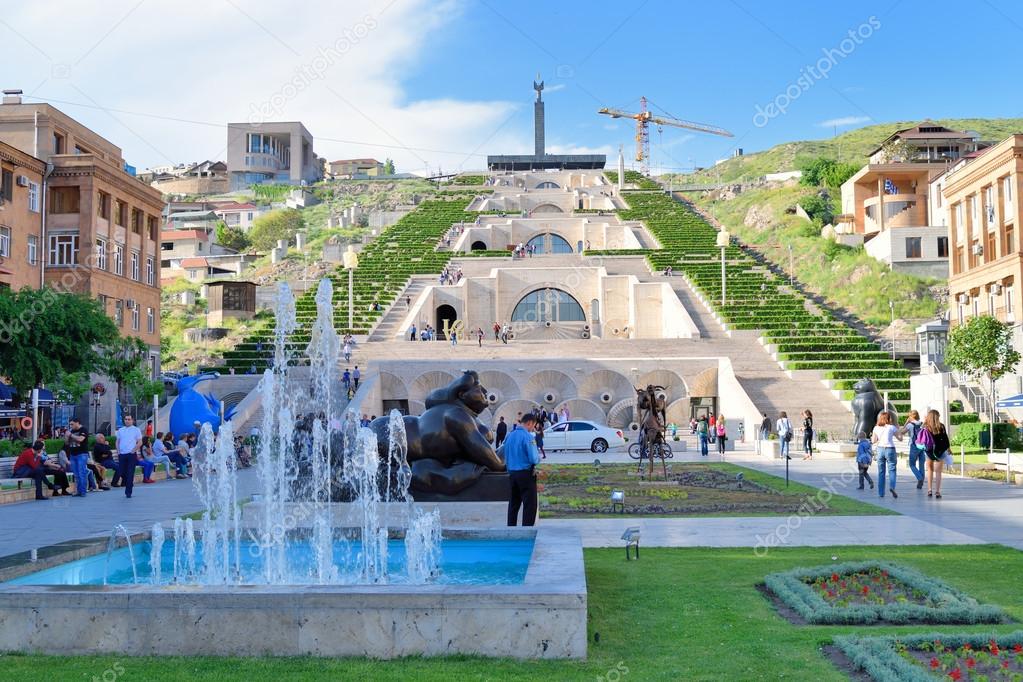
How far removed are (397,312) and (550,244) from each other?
2777 centimetres

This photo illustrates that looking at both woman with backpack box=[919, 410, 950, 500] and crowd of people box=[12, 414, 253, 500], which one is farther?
crowd of people box=[12, 414, 253, 500]

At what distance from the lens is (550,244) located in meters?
70.2

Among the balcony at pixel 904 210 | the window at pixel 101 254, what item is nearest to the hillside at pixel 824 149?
the balcony at pixel 904 210

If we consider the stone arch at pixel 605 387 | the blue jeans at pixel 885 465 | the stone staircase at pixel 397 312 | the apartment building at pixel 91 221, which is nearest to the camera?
the blue jeans at pixel 885 465

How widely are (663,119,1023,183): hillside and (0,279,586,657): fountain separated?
355 feet

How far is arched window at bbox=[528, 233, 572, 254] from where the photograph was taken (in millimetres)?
70062

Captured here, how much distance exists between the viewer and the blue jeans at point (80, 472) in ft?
55.7

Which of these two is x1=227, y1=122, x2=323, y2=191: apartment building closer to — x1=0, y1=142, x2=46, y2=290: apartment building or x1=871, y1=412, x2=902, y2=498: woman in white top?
x1=0, y1=142, x2=46, y2=290: apartment building

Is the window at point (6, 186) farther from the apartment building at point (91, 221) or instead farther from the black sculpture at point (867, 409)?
the black sculpture at point (867, 409)

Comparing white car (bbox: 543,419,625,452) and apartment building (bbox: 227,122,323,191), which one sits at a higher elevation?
apartment building (bbox: 227,122,323,191)

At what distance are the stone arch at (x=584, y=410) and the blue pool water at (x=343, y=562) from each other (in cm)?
2438

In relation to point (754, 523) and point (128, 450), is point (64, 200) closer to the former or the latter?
point (128, 450)

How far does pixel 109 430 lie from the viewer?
100 feet

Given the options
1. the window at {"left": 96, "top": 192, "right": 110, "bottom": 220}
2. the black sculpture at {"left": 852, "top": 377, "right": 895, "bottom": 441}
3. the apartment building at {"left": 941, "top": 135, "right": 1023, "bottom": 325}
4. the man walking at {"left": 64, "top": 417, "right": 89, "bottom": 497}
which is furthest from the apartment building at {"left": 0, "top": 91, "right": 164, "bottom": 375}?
the apartment building at {"left": 941, "top": 135, "right": 1023, "bottom": 325}
